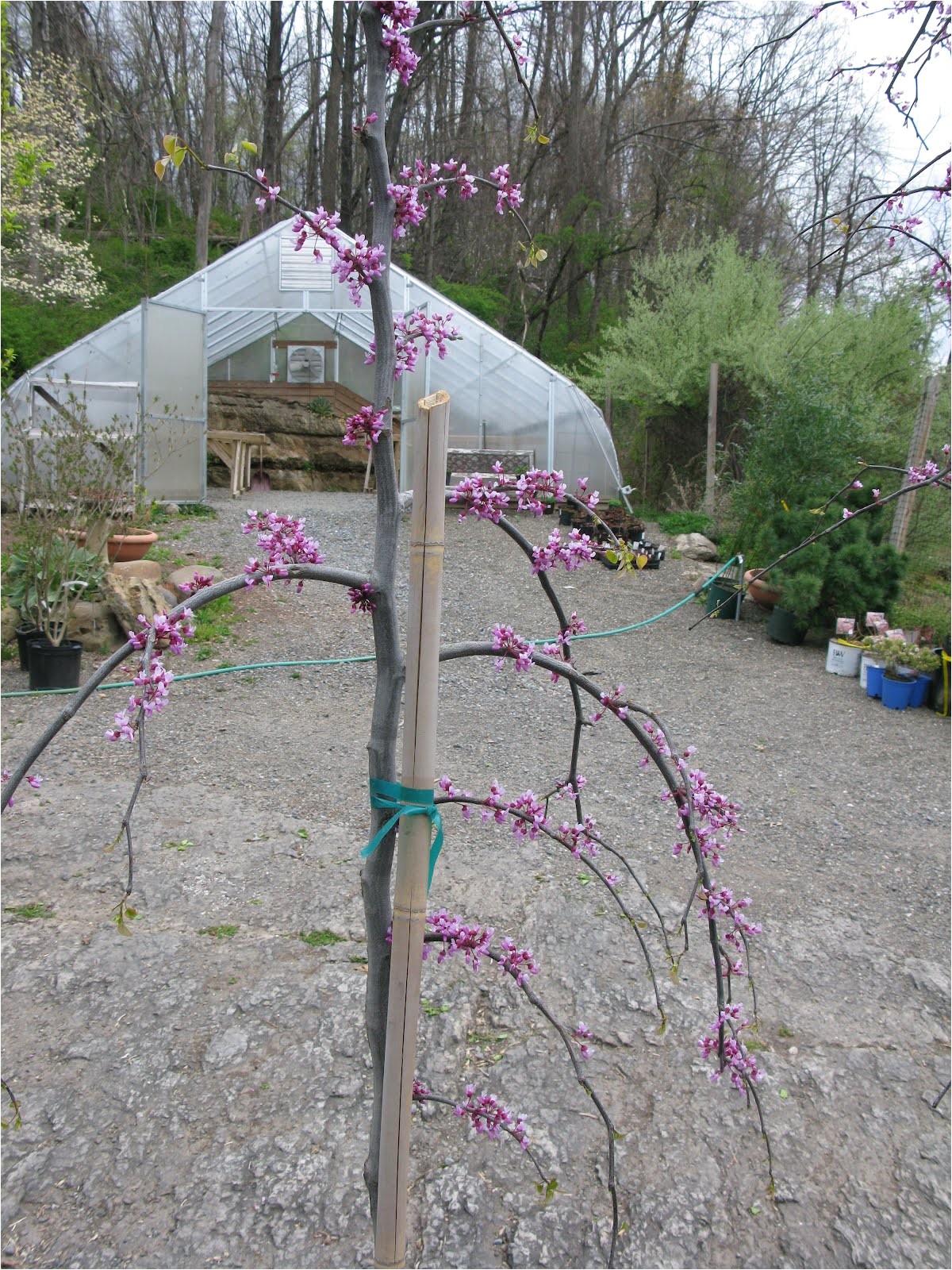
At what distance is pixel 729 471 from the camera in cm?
1285

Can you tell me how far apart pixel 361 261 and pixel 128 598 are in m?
5.33

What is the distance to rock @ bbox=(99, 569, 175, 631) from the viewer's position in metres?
6.15

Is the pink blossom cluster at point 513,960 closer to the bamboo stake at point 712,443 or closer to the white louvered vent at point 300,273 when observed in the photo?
the bamboo stake at point 712,443

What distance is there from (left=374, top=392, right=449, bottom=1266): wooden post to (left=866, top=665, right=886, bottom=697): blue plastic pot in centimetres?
612

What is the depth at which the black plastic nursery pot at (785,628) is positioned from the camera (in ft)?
26.0

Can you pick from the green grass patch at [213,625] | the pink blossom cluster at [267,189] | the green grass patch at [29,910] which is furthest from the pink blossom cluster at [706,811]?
the green grass patch at [213,625]

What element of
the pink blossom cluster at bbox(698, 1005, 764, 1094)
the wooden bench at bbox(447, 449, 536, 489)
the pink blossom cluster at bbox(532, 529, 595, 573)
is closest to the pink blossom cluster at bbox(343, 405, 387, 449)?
the pink blossom cluster at bbox(532, 529, 595, 573)

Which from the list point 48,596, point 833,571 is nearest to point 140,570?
point 48,596

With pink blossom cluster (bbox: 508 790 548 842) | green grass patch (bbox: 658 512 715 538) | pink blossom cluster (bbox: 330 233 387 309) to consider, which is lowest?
pink blossom cluster (bbox: 508 790 548 842)

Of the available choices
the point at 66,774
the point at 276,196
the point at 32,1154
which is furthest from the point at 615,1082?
the point at 66,774

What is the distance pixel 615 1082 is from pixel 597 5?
20968 mm

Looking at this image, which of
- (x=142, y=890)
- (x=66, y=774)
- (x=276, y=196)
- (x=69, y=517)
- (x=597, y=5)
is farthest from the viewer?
(x=597, y=5)

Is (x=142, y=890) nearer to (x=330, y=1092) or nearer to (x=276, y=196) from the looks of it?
(x=330, y=1092)

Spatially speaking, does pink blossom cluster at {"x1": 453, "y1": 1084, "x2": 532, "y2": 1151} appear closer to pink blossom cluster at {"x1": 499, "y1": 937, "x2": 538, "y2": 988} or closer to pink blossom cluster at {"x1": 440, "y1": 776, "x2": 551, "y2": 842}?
pink blossom cluster at {"x1": 499, "y1": 937, "x2": 538, "y2": 988}
